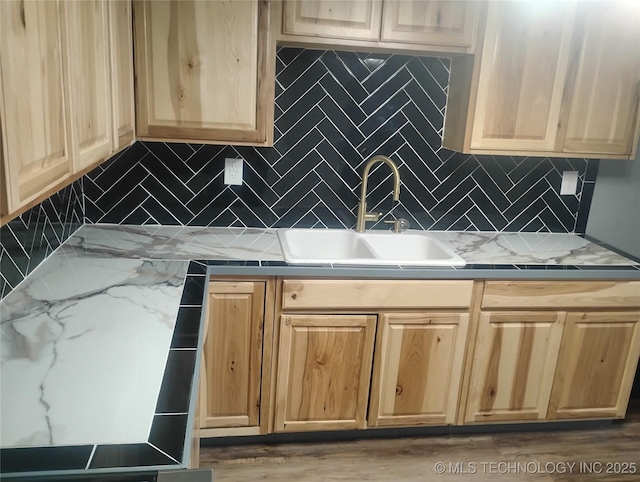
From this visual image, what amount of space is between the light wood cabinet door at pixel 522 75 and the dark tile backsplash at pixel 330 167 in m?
0.32

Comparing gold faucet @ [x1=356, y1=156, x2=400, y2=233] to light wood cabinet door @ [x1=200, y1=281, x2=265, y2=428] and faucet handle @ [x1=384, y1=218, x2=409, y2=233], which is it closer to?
faucet handle @ [x1=384, y1=218, x2=409, y2=233]

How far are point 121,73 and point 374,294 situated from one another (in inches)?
48.9

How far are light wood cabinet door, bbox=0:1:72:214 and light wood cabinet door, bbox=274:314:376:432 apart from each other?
4.00 feet

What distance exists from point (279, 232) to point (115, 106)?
1.01 meters

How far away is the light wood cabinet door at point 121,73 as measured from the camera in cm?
177

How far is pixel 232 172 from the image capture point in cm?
258

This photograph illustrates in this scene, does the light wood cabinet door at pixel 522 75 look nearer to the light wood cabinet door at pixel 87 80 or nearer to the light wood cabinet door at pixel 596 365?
the light wood cabinet door at pixel 596 365

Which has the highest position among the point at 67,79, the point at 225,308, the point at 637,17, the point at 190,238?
the point at 637,17

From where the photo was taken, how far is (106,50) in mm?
1675

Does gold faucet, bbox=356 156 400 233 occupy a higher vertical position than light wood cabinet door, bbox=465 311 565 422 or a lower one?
higher

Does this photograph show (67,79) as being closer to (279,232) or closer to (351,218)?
(279,232)

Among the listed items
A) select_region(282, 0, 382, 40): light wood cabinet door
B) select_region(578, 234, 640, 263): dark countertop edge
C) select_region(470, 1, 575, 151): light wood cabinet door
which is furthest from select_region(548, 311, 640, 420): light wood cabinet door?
select_region(282, 0, 382, 40): light wood cabinet door

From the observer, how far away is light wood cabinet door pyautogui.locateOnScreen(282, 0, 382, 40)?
7.00 feet

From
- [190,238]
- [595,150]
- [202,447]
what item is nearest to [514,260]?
[595,150]
